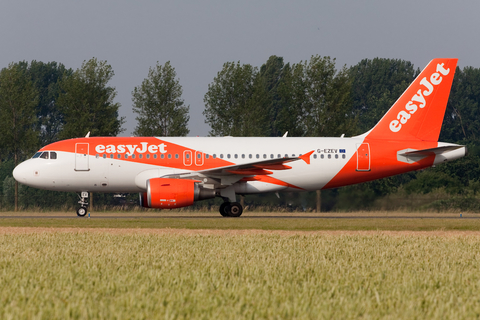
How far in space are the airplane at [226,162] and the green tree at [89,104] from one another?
9828 mm

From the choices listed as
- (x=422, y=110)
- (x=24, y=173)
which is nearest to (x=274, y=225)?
(x=422, y=110)

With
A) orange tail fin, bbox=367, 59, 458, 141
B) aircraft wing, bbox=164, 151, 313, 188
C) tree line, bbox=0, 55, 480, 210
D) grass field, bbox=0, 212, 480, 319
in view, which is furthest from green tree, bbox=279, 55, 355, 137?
grass field, bbox=0, 212, 480, 319

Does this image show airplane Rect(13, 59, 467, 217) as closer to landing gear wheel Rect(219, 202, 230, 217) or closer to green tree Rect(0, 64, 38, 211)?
landing gear wheel Rect(219, 202, 230, 217)

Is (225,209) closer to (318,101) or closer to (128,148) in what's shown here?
(128,148)

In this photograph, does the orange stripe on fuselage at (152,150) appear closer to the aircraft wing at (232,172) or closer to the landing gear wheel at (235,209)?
the aircraft wing at (232,172)

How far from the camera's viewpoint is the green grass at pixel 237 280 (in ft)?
19.4

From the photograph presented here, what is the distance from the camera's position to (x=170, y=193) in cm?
2262

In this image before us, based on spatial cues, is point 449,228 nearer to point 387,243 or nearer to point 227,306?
point 387,243

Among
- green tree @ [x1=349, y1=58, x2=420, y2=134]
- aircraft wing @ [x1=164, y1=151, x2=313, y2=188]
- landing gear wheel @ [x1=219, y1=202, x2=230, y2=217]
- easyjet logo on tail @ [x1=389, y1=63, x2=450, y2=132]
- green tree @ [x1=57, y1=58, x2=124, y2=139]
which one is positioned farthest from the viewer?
green tree @ [x1=349, y1=58, x2=420, y2=134]

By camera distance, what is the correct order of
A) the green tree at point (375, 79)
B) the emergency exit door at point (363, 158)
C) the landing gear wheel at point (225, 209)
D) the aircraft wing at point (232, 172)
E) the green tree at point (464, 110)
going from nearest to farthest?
the aircraft wing at point (232, 172) < the landing gear wheel at point (225, 209) < the emergency exit door at point (363, 158) < the green tree at point (464, 110) < the green tree at point (375, 79)

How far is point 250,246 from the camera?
1205 cm

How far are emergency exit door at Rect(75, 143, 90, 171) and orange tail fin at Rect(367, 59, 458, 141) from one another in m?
12.0

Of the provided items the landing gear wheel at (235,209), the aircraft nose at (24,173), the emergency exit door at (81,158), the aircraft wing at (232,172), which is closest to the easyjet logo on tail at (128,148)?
the emergency exit door at (81,158)

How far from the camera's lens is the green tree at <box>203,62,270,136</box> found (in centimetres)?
3741
